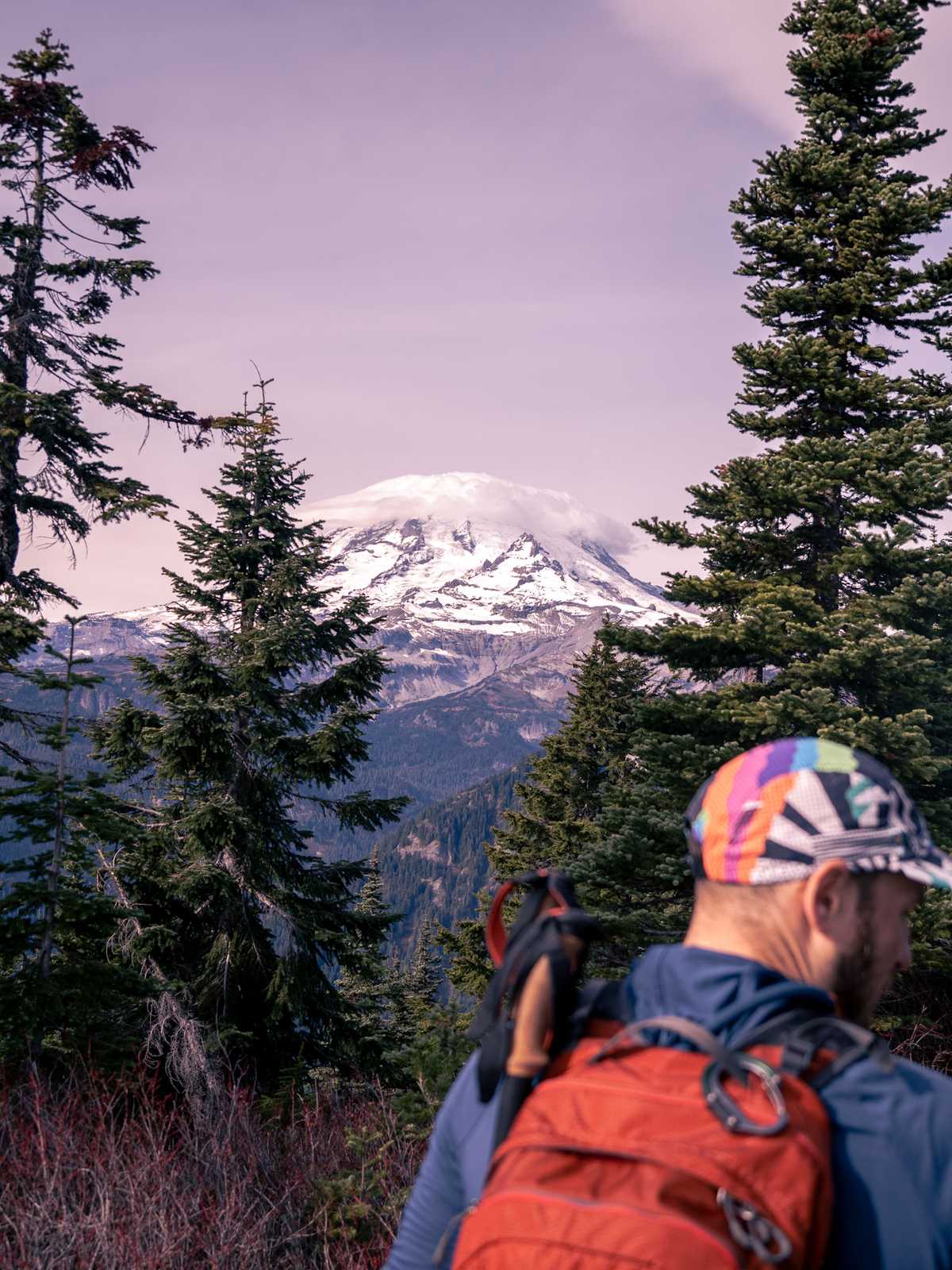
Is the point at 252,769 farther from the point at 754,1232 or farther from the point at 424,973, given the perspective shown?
the point at 424,973

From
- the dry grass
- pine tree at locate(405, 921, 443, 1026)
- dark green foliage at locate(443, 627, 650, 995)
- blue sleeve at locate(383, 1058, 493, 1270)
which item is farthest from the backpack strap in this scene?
pine tree at locate(405, 921, 443, 1026)

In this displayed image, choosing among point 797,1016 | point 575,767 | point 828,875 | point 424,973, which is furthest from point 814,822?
point 424,973

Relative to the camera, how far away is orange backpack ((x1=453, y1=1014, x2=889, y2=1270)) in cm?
112

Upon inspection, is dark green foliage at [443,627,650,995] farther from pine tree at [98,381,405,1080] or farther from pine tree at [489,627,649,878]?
pine tree at [98,381,405,1080]

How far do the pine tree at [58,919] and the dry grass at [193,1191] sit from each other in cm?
108

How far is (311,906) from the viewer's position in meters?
16.1

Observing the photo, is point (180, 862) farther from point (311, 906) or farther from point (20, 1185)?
point (20, 1185)

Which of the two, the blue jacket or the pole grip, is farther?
the pole grip

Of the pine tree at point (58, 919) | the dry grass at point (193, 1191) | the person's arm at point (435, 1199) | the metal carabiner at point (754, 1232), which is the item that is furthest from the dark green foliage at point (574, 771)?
the metal carabiner at point (754, 1232)

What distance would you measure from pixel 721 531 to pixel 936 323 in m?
4.18

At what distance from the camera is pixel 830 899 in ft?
4.70

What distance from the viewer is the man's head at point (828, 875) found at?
1.42 meters

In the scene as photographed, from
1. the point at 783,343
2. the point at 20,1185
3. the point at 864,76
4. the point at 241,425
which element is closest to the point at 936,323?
the point at 783,343

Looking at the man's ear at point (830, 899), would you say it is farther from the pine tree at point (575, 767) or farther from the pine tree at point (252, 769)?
the pine tree at point (575, 767)
